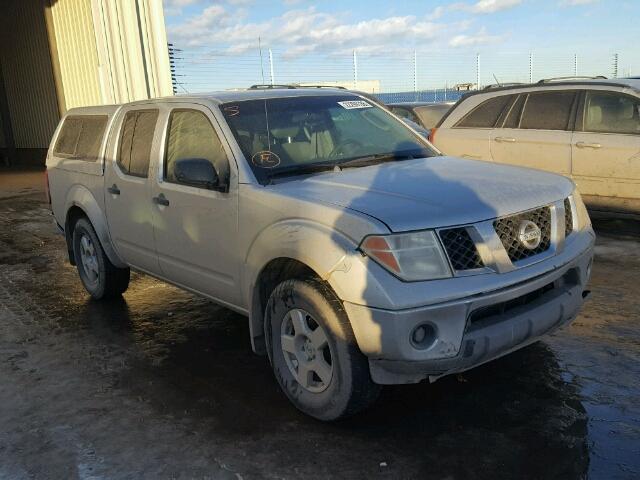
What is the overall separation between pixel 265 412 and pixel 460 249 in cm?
144

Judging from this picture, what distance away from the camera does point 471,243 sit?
9.77ft

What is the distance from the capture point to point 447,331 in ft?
9.33

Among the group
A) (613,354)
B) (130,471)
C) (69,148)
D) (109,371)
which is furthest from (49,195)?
(613,354)

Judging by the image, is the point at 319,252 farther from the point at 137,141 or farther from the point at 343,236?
the point at 137,141

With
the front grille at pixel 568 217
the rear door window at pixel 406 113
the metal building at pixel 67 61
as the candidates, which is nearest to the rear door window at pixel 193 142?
the front grille at pixel 568 217

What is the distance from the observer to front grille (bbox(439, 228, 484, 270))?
2938mm

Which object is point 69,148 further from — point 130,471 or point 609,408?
point 609,408

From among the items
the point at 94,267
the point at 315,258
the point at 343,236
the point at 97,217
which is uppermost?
the point at 343,236

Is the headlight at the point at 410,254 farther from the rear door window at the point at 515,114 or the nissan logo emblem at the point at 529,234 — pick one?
the rear door window at the point at 515,114

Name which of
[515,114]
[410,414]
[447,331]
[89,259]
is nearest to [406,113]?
[515,114]

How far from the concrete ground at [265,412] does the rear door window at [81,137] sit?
1531mm

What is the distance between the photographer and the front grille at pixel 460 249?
2.94 metres

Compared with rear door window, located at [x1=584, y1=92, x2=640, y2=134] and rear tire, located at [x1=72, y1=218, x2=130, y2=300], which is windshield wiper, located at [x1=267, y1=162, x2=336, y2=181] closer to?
rear tire, located at [x1=72, y1=218, x2=130, y2=300]

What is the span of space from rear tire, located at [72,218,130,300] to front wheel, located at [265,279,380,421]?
2.62m
